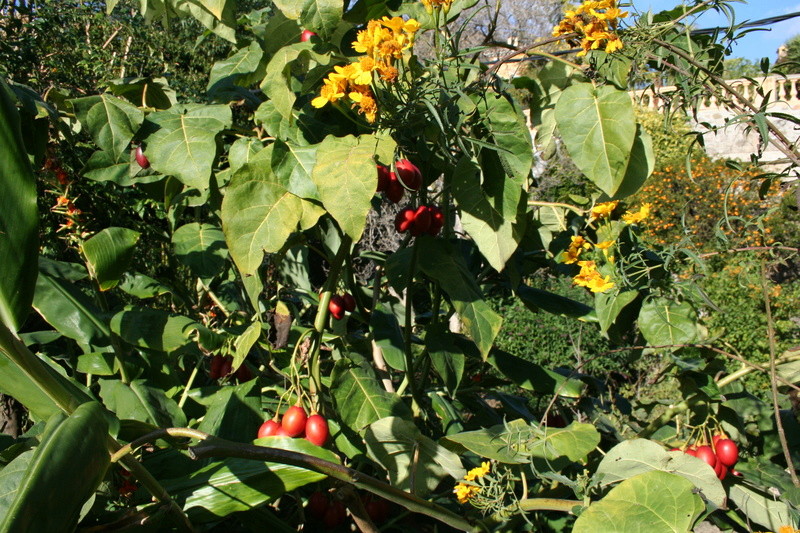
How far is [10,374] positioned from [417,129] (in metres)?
0.76

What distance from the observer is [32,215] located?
656mm

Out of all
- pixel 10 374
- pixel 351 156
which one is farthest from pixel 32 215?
pixel 351 156

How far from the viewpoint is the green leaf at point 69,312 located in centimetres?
143

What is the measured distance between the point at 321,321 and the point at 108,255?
57 centimetres

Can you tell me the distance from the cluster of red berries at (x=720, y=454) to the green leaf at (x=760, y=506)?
9cm

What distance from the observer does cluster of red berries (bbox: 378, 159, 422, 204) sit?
122 centimetres

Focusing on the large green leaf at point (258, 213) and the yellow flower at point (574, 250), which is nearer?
the large green leaf at point (258, 213)

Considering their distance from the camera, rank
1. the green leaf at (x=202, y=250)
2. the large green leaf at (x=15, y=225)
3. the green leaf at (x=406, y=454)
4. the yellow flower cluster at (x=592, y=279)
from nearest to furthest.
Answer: the large green leaf at (x=15, y=225) < the green leaf at (x=406, y=454) < the yellow flower cluster at (x=592, y=279) < the green leaf at (x=202, y=250)

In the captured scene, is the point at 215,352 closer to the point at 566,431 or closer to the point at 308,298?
→ the point at 308,298

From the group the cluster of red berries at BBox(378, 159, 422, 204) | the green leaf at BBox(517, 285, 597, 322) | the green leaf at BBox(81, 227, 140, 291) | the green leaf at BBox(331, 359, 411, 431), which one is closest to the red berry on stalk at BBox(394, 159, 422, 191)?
the cluster of red berries at BBox(378, 159, 422, 204)

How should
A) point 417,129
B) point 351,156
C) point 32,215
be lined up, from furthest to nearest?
point 417,129
point 351,156
point 32,215

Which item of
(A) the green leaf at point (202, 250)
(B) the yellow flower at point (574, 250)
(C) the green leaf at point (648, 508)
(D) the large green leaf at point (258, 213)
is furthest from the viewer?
(A) the green leaf at point (202, 250)

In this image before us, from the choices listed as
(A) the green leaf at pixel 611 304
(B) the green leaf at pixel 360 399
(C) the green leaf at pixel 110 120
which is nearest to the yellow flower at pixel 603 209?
(A) the green leaf at pixel 611 304

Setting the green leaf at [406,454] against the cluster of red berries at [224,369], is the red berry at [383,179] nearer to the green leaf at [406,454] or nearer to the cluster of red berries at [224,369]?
the green leaf at [406,454]
